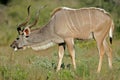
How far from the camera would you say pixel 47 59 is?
1102cm

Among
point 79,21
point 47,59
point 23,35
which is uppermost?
point 79,21

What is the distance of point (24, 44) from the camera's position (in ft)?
35.6

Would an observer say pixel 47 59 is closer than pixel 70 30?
No

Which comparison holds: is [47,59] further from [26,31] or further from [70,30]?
[70,30]

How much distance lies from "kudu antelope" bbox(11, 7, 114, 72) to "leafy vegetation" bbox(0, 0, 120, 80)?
0.46 metres

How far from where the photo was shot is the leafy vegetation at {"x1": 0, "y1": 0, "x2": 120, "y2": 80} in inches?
321

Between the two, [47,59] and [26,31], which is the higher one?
[26,31]

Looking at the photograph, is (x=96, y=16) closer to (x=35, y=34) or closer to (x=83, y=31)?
(x=83, y=31)

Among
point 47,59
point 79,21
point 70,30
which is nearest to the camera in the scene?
point 70,30

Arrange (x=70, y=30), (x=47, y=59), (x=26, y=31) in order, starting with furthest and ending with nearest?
1. (x=47, y=59)
2. (x=26, y=31)
3. (x=70, y=30)

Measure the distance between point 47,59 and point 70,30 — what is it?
1.11 meters

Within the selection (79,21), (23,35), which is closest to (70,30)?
(79,21)

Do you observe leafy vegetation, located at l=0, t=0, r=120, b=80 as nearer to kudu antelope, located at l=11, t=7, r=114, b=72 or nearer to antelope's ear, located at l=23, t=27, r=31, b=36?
kudu antelope, located at l=11, t=7, r=114, b=72

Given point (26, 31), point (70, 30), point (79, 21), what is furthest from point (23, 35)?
point (79, 21)
